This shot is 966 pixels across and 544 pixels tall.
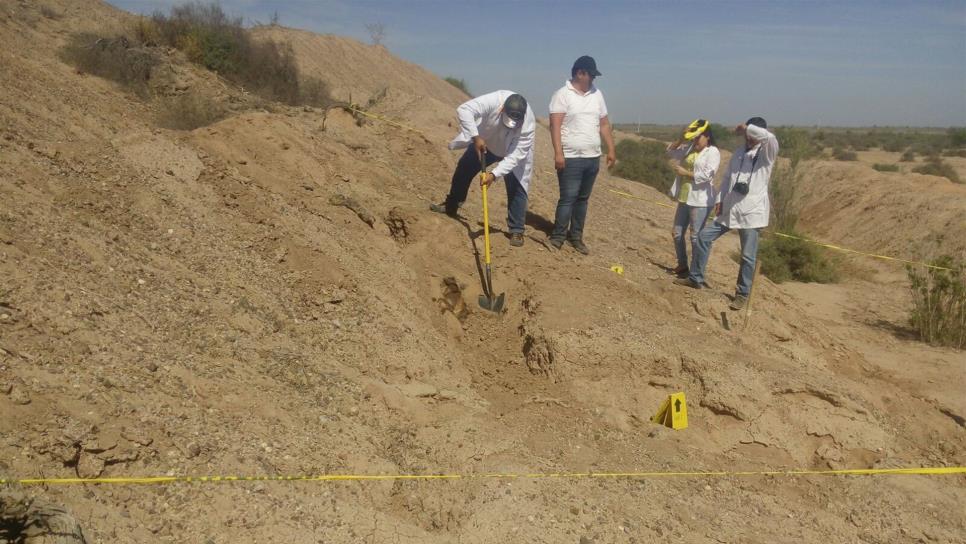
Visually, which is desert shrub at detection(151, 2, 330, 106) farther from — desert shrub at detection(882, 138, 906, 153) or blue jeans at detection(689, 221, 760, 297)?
desert shrub at detection(882, 138, 906, 153)

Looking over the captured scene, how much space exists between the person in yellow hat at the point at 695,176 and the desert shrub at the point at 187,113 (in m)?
5.03

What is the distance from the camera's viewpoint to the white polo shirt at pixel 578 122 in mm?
6328

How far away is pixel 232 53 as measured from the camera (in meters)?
10.6

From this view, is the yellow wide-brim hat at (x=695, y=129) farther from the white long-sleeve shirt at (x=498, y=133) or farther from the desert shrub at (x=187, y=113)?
the desert shrub at (x=187, y=113)

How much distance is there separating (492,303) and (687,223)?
229 centimetres

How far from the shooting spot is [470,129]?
236 inches

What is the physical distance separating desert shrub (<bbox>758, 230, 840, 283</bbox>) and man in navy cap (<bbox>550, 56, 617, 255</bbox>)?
554 cm

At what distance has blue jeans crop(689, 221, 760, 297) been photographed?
6.29 m

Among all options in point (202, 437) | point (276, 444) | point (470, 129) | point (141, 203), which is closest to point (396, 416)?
point (276, 444)

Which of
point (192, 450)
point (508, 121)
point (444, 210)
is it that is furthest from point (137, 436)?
point (508, 121)

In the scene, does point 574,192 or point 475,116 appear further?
point 574,192

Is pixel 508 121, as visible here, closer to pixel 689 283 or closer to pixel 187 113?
pixel 689 283

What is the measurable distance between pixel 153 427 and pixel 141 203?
228 cm

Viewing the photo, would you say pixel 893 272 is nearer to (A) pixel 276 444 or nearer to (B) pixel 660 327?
(B) pixel 660 327
